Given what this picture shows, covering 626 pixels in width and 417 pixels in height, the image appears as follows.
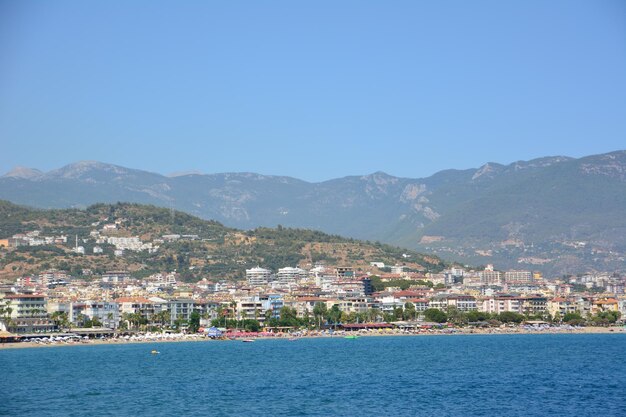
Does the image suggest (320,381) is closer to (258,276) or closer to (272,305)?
(272,305)

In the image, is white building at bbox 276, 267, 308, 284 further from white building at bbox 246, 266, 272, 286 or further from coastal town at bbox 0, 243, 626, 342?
white building at bbox 246, 266, 272, 286

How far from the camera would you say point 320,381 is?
59.5 metres

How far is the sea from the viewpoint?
47281mm

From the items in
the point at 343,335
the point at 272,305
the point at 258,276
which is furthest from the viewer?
the point at 258,276

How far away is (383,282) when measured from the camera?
17088 centimetres

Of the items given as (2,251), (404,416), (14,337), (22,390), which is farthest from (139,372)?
(2,251)

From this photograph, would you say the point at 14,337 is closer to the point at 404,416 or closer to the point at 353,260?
the point at 404,416

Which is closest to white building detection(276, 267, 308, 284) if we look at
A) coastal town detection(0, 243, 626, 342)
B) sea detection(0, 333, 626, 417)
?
coastal town detection(0, 243, 626, 342)

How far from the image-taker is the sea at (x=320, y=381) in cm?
4728

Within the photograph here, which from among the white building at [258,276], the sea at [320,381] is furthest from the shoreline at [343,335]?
the white building at [258,276]

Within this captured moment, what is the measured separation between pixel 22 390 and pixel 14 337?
48.9 meters

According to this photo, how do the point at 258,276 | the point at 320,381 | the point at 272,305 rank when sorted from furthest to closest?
the point at 258,276 < the point at 272,305 < the point at 320,381

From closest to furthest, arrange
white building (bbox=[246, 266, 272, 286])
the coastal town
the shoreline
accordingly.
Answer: the shoreline
the coastal town
white building (bbox=[246, 266, 272, 286])

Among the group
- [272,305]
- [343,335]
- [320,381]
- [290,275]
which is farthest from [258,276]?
[320,381]
